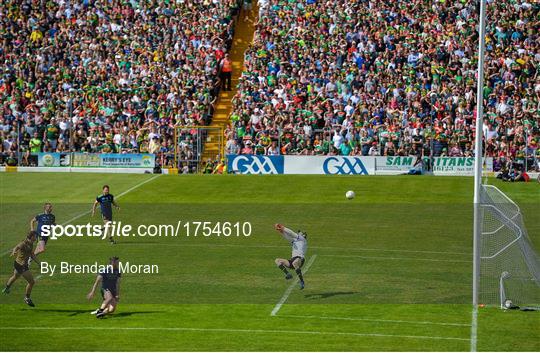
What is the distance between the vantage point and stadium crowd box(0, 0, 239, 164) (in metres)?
58.4

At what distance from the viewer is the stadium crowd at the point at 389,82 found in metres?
A: 53.1

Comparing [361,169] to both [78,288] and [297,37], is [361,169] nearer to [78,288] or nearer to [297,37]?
[297,37]

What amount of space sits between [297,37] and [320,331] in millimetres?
35130

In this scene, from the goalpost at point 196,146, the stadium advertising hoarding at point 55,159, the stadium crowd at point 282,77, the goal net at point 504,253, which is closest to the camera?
the goal net at point 504,253

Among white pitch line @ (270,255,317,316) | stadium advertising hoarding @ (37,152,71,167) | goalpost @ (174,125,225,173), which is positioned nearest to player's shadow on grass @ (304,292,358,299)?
white pitch line @ (270,255,317,316)

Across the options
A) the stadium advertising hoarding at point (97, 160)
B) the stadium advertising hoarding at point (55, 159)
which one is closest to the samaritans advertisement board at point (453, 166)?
the stadium advertising hoarding at point (97, 160)

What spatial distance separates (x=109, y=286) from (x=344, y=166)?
2758 cm

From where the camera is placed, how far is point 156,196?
5016 centimetres

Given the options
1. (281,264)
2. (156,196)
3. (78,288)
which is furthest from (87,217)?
(281,264)

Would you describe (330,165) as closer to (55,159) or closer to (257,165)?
(257,165)

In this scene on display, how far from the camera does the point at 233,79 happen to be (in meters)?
62.7

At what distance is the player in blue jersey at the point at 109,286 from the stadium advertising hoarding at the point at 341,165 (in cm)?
2697

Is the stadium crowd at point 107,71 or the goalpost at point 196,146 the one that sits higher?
the stadium crowd at point 107,71

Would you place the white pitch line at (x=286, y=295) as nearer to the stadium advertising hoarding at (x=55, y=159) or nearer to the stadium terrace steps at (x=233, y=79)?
the stadium terrace steps at (x=233, y=79)
